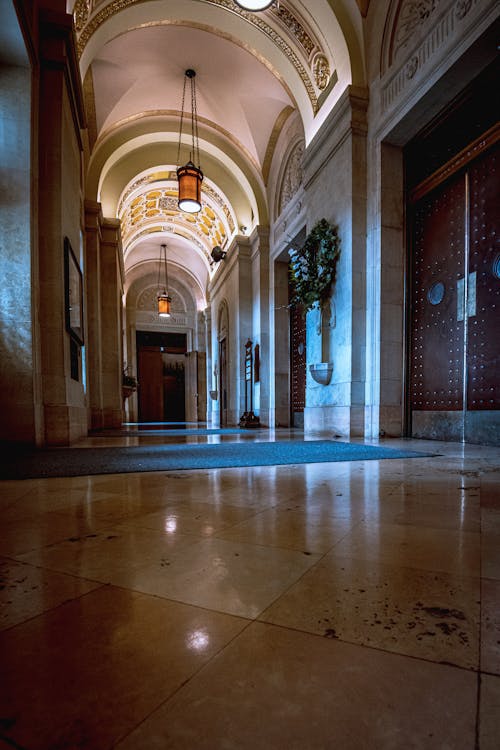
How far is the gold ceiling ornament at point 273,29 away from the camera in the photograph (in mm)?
6000

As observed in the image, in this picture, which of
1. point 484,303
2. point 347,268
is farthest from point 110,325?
point 484,303

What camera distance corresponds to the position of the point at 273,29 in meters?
6.64

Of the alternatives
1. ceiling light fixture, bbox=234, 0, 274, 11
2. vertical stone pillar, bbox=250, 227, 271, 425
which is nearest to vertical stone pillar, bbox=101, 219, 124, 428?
vertical stone pillar, bbox=250, 227, 271, 425

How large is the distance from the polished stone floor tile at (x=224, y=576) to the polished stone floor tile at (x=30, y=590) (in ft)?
0.32

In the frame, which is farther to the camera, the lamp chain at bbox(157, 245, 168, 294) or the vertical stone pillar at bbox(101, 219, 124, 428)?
the lamp chain at bbox(157, 245, 168, 294)

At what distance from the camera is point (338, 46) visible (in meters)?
5.87

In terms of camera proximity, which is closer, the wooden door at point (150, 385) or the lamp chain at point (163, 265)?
the lamp chain at point (163, 265)

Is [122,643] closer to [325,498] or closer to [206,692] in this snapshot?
[206,692]

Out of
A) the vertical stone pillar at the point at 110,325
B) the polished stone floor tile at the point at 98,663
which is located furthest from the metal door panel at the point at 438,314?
the vertical stone pillar at the point at 110,325

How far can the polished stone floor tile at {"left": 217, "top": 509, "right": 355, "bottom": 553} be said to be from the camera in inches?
43.2

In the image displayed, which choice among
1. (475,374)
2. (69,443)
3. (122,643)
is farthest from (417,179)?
(122,643)

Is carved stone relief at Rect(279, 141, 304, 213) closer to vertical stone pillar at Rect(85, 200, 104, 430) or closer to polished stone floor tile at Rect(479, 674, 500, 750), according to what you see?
vertical stone pillar at Rect(85, 200, 104, 430)

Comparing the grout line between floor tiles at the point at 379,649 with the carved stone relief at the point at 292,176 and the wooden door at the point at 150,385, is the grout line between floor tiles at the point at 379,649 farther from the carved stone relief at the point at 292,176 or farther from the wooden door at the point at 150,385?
the wooden door at the point at 150,385

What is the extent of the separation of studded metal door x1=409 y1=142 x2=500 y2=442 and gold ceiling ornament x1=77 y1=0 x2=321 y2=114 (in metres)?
3.68
